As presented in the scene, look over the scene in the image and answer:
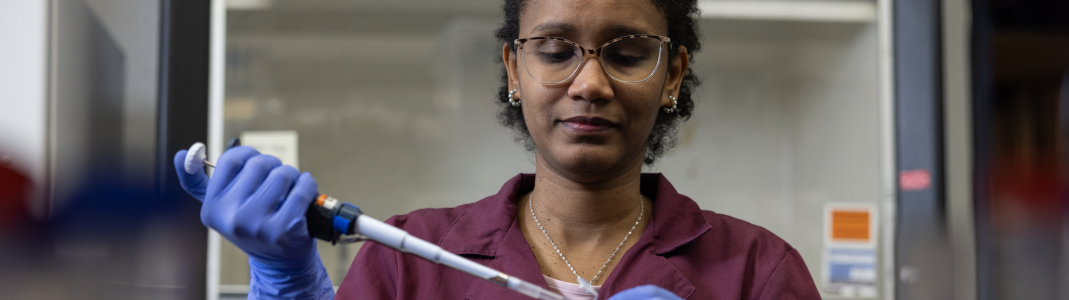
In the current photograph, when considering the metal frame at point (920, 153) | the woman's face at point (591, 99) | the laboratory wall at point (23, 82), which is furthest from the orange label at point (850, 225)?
the laboratory wall at point (23, 82)

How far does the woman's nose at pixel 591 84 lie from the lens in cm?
82

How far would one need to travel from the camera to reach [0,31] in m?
1.28

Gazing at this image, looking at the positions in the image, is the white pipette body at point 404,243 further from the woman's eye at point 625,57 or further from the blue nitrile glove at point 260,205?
the woman's eye at point 625,57

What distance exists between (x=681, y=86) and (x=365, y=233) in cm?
63

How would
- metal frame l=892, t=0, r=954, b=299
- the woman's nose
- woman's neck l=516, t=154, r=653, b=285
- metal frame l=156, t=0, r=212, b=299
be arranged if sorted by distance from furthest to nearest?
metal frame l=892, t=0, r=954, b=299
metal frame l=156, t=0, r=212, b=299
woman's neck l=516, t=154, r=653, b=285
the woman's nose

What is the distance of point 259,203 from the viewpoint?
2.27 feet

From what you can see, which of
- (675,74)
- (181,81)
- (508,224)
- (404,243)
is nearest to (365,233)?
(404,243)

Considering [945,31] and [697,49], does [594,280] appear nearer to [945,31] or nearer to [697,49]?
[697,49]

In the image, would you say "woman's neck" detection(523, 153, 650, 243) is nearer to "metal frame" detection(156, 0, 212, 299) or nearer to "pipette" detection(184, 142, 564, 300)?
"pipette" detection(184, 142, 564, 300)

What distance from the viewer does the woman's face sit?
835 millimetres

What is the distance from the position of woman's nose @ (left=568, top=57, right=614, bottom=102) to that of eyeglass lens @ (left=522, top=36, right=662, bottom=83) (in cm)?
1

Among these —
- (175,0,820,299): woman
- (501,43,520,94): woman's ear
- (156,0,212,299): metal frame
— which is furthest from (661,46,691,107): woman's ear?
(156,0,212,299): metal frame

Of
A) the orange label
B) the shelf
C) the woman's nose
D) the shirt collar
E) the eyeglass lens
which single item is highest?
the shelf

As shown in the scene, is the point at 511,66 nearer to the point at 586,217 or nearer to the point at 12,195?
the point at 586,217
